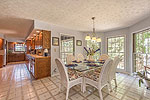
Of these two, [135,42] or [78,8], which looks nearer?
[78,8]

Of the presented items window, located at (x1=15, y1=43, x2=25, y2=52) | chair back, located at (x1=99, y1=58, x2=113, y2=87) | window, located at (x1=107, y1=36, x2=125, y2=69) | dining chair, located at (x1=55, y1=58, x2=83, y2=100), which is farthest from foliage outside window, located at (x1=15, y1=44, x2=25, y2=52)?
chair back, located at (x1=99, y1=58, x2=113, y2=87)

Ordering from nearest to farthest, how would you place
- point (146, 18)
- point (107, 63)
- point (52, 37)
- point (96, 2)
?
point (107, 63) → point (96, 2) → point (146, 18) → point (52, 37)

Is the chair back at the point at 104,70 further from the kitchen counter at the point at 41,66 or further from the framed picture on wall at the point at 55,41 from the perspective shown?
the framed picture on wall at the point at 55,41

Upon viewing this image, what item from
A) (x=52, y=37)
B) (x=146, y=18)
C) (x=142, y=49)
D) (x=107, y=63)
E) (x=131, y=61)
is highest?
(x=146, y=18)

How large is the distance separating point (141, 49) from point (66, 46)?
3.69m

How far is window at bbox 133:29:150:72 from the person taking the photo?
9.71 ft

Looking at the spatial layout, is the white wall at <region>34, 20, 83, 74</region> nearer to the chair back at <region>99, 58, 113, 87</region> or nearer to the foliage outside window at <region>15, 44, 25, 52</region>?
the chair back at <region>99, 58, 113, 87</region>

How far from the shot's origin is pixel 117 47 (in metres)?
4.32

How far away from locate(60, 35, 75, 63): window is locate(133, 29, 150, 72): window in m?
3.31

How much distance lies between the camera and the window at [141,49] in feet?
9.71

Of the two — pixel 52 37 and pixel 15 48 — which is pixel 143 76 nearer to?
pixel 52 37

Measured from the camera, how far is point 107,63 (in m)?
1.69

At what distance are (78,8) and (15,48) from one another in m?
9.42

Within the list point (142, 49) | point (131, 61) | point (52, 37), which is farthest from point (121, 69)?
point (52, 37)
